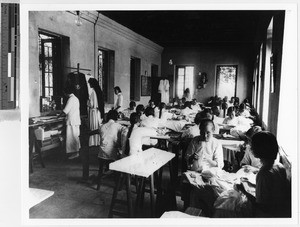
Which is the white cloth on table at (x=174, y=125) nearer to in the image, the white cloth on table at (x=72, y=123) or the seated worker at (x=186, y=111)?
the seated worker at (x=186, y=111)

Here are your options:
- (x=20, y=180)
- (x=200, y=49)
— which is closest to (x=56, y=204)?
(x=20, y=180)

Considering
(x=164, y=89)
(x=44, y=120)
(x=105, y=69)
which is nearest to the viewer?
(x=44, y=120)

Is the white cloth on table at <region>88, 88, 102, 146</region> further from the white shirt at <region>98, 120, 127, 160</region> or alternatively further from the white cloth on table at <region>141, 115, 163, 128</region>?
the white shirt at <region>98, 120, 127, 160</region>

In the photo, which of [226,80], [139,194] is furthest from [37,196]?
[226,80]

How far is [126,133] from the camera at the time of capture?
3426 mm

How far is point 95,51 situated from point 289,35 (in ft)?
11.9

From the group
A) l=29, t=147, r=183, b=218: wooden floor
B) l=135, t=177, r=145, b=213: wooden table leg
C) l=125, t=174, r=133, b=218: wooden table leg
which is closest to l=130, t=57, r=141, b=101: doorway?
l=29, t=147, r=183, b=218: wooden floor

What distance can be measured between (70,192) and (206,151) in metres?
1.66

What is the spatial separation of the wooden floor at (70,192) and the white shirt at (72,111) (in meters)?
0.53

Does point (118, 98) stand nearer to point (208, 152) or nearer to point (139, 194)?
point (139, 194)

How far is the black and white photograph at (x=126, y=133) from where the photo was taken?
216cm

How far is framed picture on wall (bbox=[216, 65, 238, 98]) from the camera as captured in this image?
874 centimetres

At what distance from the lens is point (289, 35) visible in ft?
7.81
